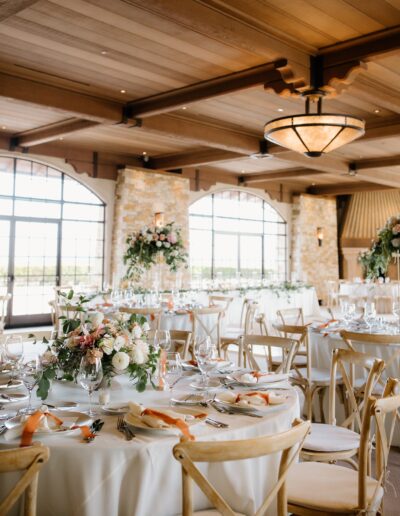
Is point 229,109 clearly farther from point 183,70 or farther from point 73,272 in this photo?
point 73,272

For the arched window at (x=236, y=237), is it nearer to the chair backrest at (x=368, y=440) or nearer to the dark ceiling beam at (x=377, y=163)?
the dark ceiling beam at (x=377, y=163)

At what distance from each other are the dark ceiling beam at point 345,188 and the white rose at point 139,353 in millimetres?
13123

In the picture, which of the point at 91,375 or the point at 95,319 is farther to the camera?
the point at 95,319

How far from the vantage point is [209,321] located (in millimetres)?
7039

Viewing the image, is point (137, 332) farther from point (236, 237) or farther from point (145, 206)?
point (236, 237)

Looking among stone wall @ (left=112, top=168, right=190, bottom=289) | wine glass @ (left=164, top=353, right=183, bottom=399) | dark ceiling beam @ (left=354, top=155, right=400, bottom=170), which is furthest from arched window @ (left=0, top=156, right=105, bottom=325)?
wine glass @ (left=164, top=353, right=183, bottom=399)

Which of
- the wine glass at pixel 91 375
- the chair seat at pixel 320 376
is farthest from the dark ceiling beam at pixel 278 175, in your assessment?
the wine glass at pixel 91 375

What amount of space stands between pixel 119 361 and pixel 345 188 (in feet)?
46.0

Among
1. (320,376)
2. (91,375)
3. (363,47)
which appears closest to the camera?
Answer: (91,375)

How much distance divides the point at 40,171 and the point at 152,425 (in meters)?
9.46

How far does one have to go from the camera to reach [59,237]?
1093 cm

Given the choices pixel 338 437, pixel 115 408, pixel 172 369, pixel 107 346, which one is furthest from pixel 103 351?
pixel 338 437

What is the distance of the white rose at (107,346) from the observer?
8.23ft

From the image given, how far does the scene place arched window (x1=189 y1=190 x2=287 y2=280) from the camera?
13719 mm
